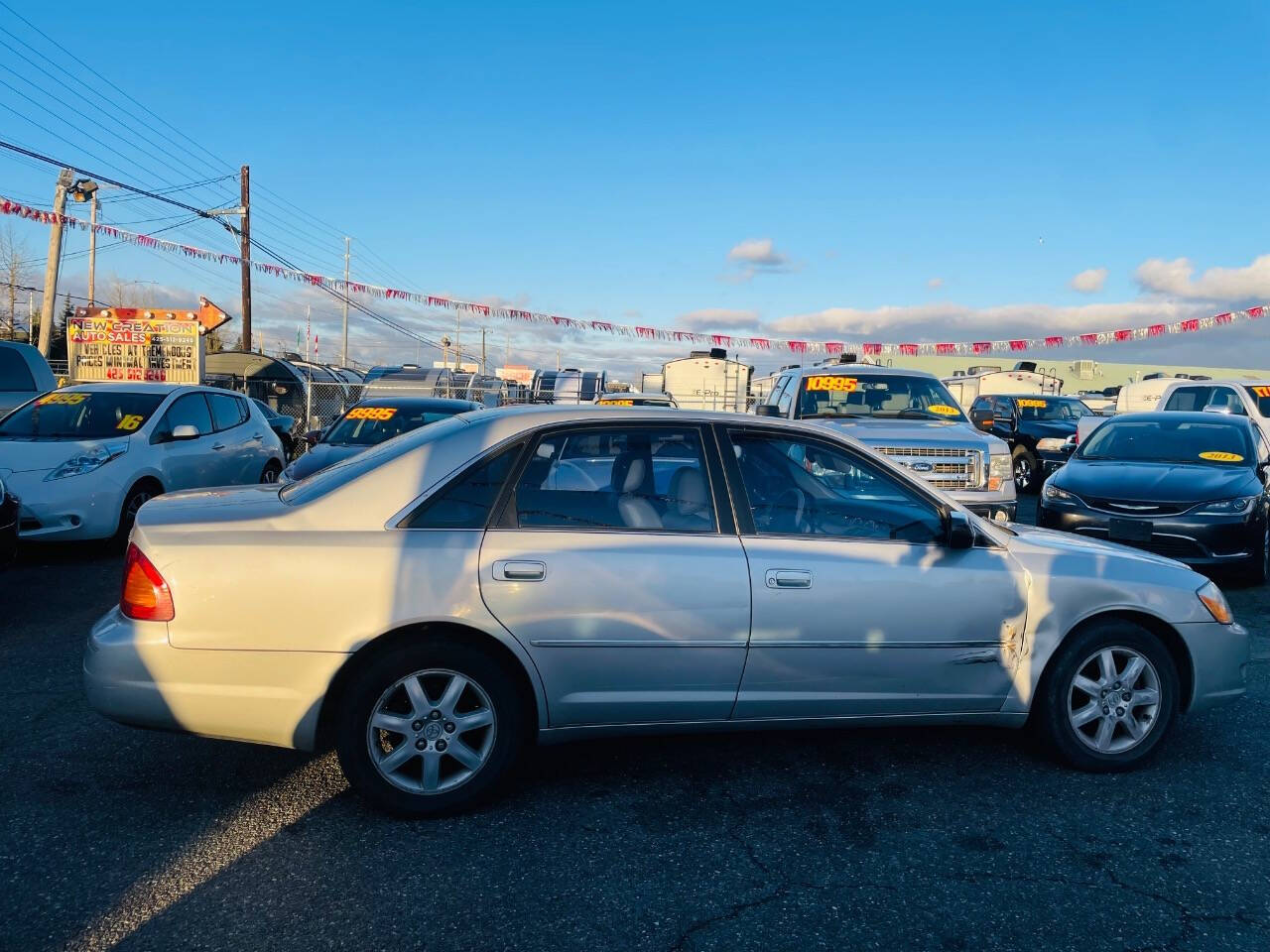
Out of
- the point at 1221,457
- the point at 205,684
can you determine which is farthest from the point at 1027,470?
the point at 205,684

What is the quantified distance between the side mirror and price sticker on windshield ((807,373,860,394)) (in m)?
6.16

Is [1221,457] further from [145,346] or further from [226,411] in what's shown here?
[145,346]

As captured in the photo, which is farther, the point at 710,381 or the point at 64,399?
the point at 710,381

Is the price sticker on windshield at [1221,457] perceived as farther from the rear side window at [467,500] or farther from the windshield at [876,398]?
the rear side window at [467,500]

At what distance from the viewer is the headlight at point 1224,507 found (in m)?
7.66

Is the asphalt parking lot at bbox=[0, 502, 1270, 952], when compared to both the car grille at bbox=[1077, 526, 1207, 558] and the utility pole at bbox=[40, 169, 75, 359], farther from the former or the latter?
the utility pole at bbox=[40, 169, 75, 359]

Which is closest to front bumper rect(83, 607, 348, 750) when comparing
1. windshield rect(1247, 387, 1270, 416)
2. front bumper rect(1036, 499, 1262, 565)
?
front bumper rect(1036, 499, 1262, 565)

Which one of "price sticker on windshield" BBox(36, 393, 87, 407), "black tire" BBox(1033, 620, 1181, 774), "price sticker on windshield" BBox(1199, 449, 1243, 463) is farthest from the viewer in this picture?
"price sticker on windshield" BBox(36, 393, 87, 407)

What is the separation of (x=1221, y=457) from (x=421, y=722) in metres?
8.15

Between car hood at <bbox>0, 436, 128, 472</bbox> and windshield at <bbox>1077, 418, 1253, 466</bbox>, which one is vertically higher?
windshield at <bbox>1077, 418, 1253, 466</bbox>

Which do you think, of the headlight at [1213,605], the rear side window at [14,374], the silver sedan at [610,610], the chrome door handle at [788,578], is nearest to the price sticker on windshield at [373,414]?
the rear side window at [14,374]

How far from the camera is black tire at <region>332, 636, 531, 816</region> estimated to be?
3445 millimetres

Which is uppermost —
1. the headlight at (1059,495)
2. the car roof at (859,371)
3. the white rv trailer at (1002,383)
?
the white rv trailer at (1002,383)

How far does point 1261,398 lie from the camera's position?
44.2ft
